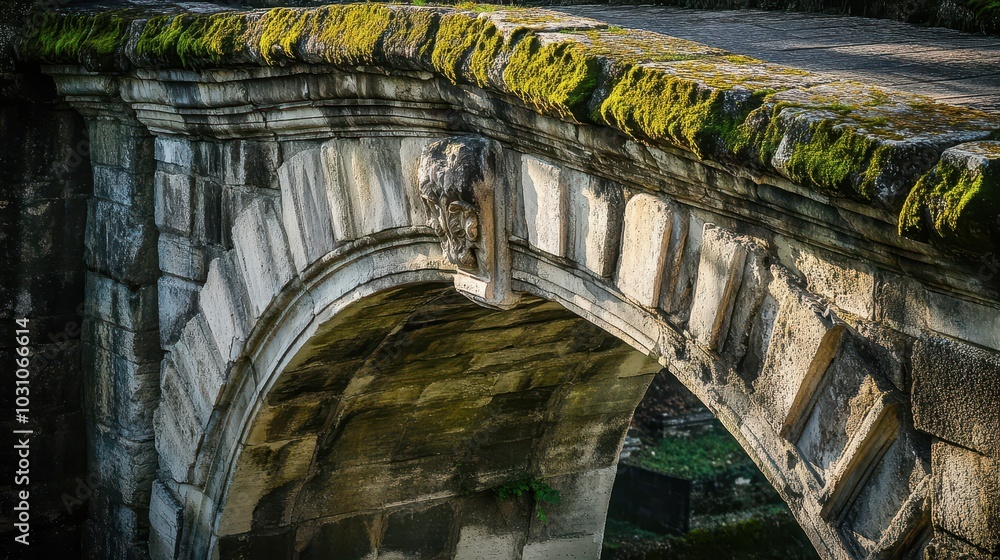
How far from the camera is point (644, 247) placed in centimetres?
262

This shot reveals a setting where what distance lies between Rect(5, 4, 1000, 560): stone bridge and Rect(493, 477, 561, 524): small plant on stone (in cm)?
5

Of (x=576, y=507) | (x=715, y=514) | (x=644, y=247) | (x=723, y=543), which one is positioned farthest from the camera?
(x=715, y=514)

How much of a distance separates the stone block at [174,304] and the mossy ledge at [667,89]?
1338 millimetres

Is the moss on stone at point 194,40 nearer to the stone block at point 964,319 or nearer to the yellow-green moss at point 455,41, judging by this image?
the yellow-green moss at point 455,41

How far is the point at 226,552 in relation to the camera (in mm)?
5344

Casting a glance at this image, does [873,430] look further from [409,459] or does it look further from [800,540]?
[800,540]

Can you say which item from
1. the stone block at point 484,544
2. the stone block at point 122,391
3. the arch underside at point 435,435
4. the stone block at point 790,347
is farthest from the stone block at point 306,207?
the stone block at point 484,544

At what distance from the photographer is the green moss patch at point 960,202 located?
1642mm

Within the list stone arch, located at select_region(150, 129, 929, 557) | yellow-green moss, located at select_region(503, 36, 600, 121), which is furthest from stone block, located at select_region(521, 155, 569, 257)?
yellow-green moss, located at select_region(503, 36, 600, 121)

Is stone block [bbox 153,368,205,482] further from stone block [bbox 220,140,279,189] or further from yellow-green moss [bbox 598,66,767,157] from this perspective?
yellow-green moss [bbox 598,66,767,157]

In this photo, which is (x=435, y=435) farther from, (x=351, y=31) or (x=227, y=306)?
(x=351, y=31)

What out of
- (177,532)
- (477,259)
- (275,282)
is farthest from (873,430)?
(177,532)

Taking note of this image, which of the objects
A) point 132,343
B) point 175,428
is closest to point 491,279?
point 175,428

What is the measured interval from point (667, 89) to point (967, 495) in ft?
3.18
